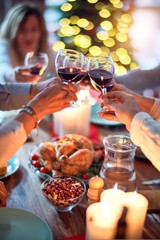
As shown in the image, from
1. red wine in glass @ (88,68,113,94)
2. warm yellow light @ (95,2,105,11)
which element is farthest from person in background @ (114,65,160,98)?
warm yellow light @ (95,2,105,11)

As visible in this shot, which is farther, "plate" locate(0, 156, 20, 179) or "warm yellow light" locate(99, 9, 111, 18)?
"warm yellow light" locate(99, 9, 111, 18)

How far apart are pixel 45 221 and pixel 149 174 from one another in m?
0.54

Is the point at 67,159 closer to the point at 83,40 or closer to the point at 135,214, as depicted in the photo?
the point at 135,214

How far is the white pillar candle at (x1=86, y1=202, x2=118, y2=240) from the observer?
31.8 inches

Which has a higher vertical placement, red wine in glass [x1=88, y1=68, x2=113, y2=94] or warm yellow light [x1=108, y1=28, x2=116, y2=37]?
red wine in glass [x1=88, y1=68, x2=113, y2=94]

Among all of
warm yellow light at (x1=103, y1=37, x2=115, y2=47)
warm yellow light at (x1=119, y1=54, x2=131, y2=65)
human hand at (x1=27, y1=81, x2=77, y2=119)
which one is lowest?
warm yellow light at (x1=119, y1=54, x2=131, y2=65)

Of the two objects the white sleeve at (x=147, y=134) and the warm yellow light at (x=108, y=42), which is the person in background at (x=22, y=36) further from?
the white sleeve at (x=147, y=134)

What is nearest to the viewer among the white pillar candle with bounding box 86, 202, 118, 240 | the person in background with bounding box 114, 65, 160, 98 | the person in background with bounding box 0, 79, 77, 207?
the white pillar candle with bounding box 86, 202, 118, 240

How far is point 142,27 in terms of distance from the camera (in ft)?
12.7

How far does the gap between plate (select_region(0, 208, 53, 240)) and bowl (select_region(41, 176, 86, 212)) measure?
11 cm

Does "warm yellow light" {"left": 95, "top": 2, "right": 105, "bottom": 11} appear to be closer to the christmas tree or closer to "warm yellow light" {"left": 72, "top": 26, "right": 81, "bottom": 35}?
the christmas tree

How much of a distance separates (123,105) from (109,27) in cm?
221

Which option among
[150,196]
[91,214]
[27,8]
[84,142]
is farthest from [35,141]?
[27,8]

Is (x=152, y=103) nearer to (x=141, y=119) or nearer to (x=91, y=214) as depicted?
(x=141, y=119)
